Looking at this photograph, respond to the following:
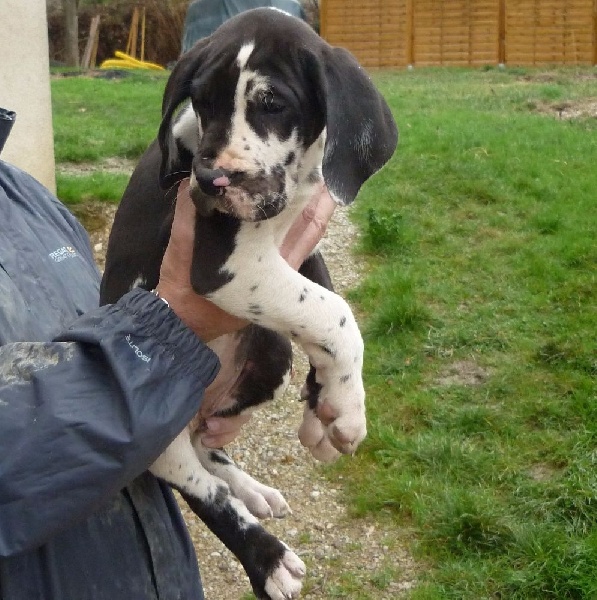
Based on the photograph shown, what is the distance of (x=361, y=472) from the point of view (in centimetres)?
439

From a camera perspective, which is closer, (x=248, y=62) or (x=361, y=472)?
(x=248, y=62)

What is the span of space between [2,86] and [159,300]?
466 centimetres

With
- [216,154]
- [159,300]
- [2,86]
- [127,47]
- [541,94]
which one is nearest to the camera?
[159,300]

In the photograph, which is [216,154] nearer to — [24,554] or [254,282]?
[254,282]

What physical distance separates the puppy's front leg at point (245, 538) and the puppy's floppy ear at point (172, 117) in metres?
0.67

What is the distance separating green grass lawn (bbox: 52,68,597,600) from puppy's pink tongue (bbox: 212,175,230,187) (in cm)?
209

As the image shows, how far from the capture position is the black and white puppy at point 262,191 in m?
2.23

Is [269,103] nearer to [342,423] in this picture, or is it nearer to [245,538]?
[342,423]

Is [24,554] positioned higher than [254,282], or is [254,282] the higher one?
[254,282]

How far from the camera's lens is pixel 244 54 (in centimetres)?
229

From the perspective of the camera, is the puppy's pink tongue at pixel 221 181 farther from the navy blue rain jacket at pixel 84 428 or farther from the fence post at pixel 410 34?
the fence post at pixel 410 34

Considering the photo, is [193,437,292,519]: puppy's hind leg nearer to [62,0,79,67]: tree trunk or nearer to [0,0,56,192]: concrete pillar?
[0,0,56,192]: concrete pillar

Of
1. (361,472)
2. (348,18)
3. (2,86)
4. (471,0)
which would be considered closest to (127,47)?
(348,18)

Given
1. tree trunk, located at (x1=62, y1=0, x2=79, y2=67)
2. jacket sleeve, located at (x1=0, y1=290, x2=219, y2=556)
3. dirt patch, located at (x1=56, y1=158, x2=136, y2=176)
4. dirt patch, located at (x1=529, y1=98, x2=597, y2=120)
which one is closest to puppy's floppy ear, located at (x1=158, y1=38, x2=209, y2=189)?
jacket sleeve, located at (x1=0, y1=290, x2=219, y2=556)
